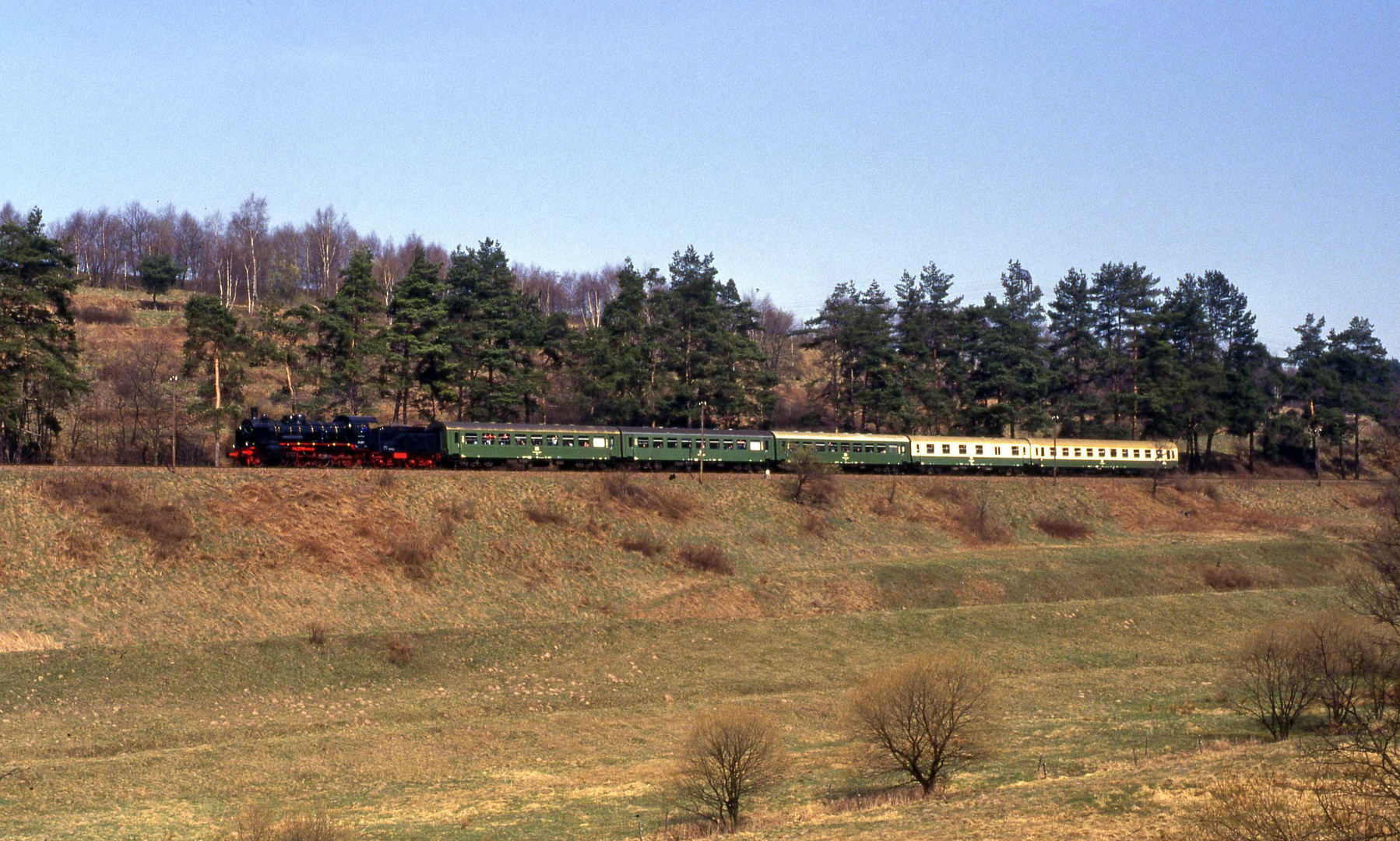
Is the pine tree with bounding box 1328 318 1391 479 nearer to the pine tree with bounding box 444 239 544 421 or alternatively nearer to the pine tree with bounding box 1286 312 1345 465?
the pine tree with bounding box 1286 312 1345 465

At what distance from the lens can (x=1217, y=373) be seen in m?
92.6

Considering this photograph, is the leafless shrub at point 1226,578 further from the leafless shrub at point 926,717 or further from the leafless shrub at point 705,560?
the leafless shrub at point 926,717

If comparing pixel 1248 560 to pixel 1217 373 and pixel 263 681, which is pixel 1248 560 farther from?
pixel 263 681

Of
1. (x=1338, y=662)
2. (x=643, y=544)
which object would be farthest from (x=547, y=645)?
(x=1338, y=662)

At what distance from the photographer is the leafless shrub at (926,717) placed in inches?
1025

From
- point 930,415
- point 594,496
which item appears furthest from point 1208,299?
point 594,496

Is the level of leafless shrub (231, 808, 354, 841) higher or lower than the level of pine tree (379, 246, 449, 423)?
lower

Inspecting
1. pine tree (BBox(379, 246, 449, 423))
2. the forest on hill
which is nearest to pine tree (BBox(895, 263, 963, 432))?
the forest on hill

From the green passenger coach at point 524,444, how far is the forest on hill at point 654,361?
1132 cm

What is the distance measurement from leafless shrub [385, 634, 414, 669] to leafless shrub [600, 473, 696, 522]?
2125 centimetres

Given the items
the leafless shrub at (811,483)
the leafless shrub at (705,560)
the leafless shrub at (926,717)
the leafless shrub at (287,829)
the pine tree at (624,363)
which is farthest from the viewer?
the pine tree at (624,363)

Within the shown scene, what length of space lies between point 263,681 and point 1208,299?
99.5m

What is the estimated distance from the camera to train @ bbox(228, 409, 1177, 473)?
5909cm

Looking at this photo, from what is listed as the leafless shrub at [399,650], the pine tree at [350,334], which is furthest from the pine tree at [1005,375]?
the leafless shrub at [399,650]
